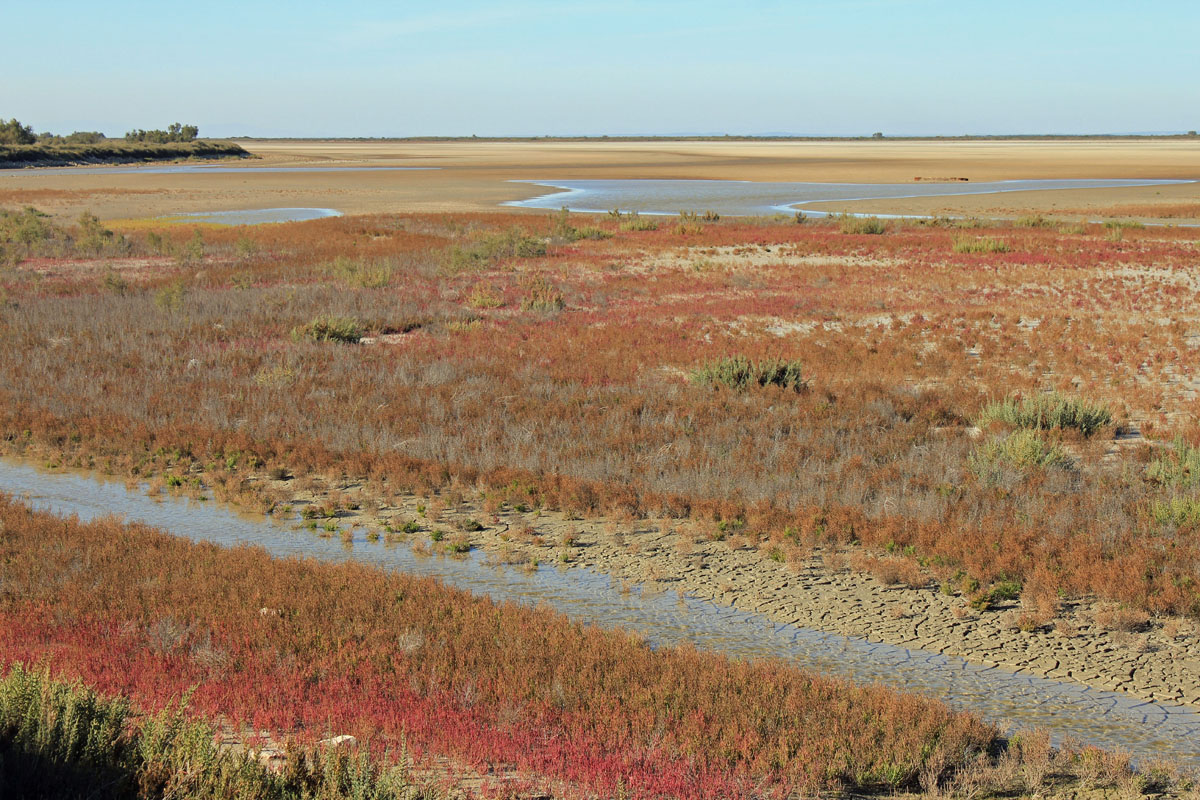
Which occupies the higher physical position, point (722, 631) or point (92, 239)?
point (92, 239)

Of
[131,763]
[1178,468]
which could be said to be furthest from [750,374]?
[131,763]

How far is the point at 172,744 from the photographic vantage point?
5168 millimetres

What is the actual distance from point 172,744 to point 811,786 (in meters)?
3.60

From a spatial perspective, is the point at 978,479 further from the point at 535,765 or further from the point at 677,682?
the point at 535,765

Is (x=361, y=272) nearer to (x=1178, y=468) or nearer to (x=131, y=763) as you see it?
(x=1178, y=468)

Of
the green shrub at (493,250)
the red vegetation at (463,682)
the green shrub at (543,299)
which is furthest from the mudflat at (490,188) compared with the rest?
the red vegetation at (463,682)

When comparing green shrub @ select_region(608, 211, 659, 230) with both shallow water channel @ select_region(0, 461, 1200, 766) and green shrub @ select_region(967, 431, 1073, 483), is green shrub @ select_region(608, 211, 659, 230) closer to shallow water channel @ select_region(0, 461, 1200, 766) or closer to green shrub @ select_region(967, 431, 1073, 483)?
green shrub @ select_region(967, 431, 1073, 483)

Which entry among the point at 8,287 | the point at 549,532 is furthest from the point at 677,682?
the point at 8,287

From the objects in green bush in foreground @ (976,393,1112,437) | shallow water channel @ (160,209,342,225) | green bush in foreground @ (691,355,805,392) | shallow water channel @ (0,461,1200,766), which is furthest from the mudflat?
shallow water channel @ (0,461,1200,766)

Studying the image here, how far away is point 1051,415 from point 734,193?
215ft

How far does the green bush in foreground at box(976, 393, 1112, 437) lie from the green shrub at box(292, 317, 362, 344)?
44.5 ft

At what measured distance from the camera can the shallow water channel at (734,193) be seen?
211 ft

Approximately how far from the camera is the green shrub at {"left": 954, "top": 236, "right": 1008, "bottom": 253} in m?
36.8

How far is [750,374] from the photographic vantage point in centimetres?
1681
